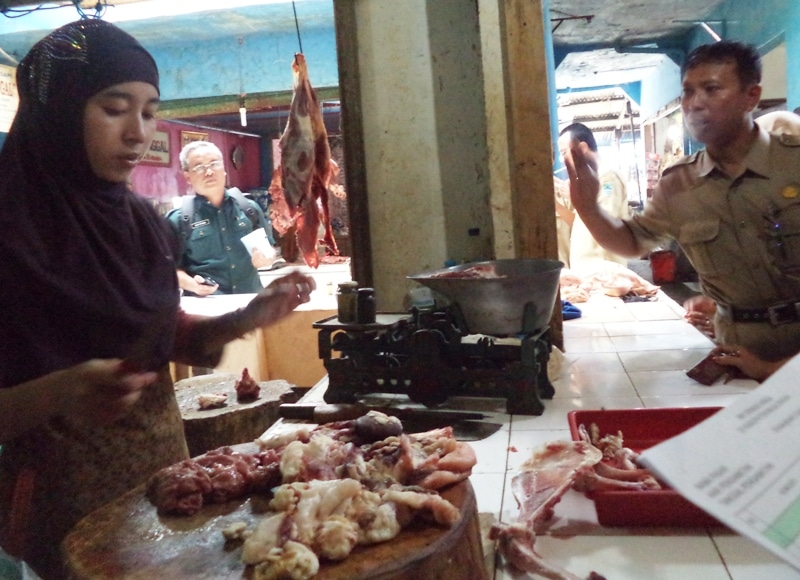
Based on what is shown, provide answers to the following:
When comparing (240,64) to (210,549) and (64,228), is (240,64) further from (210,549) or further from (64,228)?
(210,549)

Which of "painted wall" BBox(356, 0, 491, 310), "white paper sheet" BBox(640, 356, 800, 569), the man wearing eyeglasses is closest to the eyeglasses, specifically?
the man wearing eyeglasses

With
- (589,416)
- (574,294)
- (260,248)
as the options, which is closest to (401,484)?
(589,416)

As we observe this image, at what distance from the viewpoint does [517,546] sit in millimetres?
1392

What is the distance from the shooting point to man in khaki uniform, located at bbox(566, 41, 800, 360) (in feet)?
8.93

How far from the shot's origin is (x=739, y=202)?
283cm

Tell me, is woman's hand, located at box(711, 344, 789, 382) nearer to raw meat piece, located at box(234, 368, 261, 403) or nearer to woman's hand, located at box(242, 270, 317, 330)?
woman's hand, located at box(242, 270, 317, 330)

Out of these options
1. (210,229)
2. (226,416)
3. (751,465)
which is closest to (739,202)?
(751,465)

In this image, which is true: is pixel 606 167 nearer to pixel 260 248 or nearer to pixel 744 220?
pixel 260 248

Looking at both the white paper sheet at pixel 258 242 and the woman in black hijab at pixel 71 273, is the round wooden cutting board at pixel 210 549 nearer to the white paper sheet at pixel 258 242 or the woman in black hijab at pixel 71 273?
the woman in black hijab at pixel 71 273

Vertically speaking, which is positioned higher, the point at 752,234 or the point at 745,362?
the point at 752,234

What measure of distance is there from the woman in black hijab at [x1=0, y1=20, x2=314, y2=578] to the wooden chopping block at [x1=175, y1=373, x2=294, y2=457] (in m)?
1.80

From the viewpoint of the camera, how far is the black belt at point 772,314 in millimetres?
2680

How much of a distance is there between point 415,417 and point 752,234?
173 centimetres

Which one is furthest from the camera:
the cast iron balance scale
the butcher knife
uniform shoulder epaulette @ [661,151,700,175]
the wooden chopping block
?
the wooden chopping block
